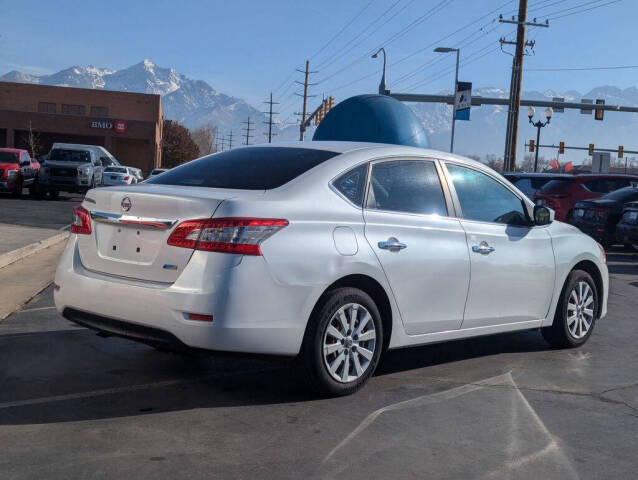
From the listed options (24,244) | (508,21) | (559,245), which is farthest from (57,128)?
(559,245)

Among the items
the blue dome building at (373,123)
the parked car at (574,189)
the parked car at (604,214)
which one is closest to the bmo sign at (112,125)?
the blue dome building at (373,123)

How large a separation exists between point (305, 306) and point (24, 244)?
9161 millimetres

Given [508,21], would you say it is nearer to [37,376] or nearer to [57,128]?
[37,376]

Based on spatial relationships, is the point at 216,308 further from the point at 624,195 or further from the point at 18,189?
the point at 18,189

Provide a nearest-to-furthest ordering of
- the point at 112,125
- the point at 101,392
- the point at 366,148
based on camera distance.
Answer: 1. the point at 101,392
2. the point at 366,148
3. the point at 112,125

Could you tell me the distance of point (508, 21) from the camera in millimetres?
35906

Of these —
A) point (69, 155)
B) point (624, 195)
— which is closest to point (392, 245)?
point (624, 195)

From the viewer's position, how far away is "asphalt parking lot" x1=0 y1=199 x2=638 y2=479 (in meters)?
4.03

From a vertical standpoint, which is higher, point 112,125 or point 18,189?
point 112,125

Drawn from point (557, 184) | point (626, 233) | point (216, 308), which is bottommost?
point (216, 308)

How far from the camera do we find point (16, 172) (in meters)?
28.8

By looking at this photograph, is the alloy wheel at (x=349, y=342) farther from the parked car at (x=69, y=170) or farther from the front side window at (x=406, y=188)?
the parked car at (x=69, y=170)

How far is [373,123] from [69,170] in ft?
51.0

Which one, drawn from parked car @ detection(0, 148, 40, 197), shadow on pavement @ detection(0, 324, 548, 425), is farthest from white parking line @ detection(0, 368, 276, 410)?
parked car @ detection(0, 148, 40, 197)
